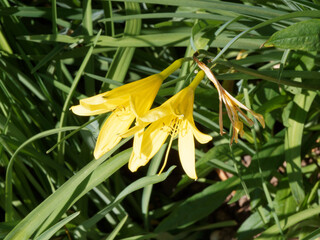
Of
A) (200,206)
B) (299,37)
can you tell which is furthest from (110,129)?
(200,206)

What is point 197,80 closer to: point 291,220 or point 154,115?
point 154,115

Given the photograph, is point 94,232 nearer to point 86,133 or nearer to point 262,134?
point 86,133

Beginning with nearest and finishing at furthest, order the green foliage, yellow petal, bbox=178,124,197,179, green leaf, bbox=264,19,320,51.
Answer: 1. green leaf, bbox=264,19,320,51
2. yellow petal, bbox=178,124,197,179
3. the green foliage

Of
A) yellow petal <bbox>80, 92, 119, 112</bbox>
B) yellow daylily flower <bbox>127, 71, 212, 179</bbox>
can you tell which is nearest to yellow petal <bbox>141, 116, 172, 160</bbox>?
yellow daylily flower <bbox>127, 71, 212, 179</bbox>

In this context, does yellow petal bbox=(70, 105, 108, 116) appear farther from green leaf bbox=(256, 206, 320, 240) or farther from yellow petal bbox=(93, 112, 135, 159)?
green leaf bbox=(256, 206, 320, 240)

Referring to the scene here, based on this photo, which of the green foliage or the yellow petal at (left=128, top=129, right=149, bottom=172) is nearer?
the yellow petal at (left=128, top=129, right=149, bottom=172)

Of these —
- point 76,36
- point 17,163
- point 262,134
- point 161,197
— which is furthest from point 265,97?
point 17,163
